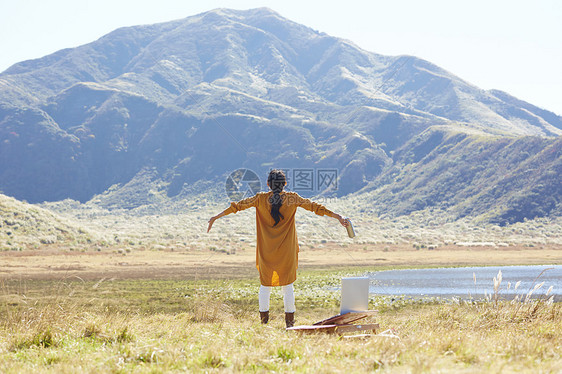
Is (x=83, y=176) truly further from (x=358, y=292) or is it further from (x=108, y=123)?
(x=358, y=292)

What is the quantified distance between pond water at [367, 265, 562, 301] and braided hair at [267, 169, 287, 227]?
1292 centimetres

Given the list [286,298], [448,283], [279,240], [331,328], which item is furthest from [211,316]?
[448,283]

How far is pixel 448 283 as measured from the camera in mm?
25703

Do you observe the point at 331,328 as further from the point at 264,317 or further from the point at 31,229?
the point at 31,229

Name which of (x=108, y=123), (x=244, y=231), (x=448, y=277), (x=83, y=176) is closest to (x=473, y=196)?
(x=244, y=231)

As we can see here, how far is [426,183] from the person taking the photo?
91.7m

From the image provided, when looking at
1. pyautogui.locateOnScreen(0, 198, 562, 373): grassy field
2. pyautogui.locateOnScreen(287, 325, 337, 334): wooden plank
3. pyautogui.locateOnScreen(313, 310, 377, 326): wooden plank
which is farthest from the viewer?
pyautogui.locateOnScreen(313, 310, 377, 326): wooden plank

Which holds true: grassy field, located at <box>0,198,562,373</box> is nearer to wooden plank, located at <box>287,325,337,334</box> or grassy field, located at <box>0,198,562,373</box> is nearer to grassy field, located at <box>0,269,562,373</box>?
grassy field, located at <box>0,269,562,373</box>

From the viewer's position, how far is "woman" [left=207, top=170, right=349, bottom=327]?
6965 millimetres

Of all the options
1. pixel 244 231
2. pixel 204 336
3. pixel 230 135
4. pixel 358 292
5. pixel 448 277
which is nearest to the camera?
pixel 204 336

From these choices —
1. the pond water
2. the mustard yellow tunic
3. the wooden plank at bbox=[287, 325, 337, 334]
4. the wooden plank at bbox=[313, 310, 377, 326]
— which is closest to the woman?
the mustard yellow tunic

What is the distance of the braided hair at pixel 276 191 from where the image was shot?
6.94 metres

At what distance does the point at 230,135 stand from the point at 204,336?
119674mm

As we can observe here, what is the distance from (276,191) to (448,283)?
826 inches
